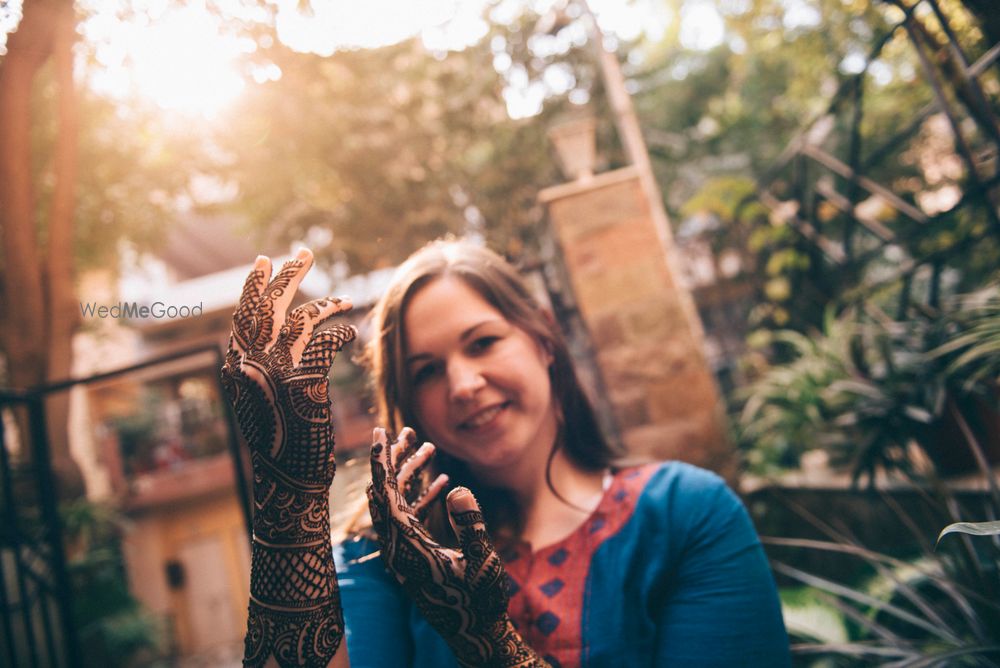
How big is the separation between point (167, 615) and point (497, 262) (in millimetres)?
14044

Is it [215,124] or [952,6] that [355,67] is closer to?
[215,124]

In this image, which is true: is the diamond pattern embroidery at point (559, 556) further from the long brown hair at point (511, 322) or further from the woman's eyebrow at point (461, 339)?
the woman's eyebrow at point (461, 339)

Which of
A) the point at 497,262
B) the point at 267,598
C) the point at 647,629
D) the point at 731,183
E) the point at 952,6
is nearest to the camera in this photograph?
the point at 267,598

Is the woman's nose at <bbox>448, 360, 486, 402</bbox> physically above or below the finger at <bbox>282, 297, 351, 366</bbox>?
below

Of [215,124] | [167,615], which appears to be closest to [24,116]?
[215,124]

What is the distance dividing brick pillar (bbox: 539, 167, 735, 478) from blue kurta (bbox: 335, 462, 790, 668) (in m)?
1.51

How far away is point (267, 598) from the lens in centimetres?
78

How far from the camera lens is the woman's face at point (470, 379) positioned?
1210 millimetres

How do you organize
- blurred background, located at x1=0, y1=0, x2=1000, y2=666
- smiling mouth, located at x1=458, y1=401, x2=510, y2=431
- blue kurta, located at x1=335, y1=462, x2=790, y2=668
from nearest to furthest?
blue kurta, located at x1=335, y1=462, x2=790, y2=668, smiling mouth, located at x1=458, y1=401, x2=510, y2=431, blurred background, located at x1=0, y1=0, x2=1000, y2=666

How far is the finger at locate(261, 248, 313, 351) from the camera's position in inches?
31.6

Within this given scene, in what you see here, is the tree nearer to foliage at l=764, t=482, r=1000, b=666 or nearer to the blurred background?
the blurred background

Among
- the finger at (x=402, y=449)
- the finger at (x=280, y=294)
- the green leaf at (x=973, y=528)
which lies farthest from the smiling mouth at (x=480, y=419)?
the green leaf at (x=973, y=528)

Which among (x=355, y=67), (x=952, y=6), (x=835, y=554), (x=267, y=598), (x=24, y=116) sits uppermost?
(x=355, y=67)
